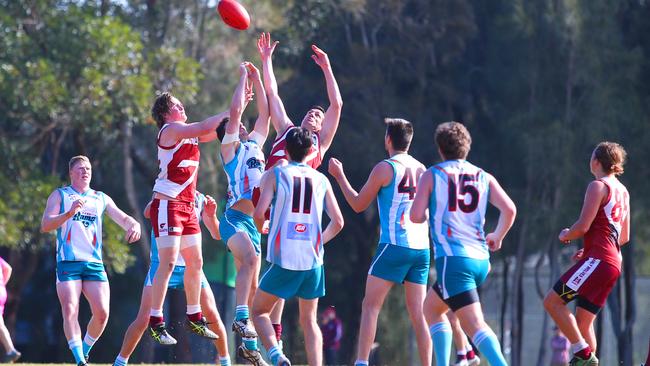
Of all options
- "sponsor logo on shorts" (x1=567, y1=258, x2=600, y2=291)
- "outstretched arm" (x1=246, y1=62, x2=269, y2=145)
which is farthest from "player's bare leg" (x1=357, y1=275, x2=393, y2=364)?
"outstretched arm" (x1=246, y1=62, x2=269, y2=145)

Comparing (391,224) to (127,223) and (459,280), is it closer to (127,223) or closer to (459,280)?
(459,280)

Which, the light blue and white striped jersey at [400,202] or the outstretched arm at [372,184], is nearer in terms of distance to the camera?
the outstretched arm at [372,184]

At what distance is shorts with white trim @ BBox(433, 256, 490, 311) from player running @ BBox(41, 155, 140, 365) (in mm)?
3531

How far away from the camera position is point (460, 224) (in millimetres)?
9234

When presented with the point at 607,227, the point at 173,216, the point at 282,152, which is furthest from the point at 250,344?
the point at 607,227

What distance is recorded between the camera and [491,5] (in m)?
33.2

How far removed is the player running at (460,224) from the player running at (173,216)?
2.39 m

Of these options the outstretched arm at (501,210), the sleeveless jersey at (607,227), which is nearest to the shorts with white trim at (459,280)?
the outstretched arm at (501,210)

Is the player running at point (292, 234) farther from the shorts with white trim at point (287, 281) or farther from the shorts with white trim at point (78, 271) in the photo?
the shorts with white trim at point (78, 271)

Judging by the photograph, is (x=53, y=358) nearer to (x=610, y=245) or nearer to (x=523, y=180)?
(x=523, y=180)

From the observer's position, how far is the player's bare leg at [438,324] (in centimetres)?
978

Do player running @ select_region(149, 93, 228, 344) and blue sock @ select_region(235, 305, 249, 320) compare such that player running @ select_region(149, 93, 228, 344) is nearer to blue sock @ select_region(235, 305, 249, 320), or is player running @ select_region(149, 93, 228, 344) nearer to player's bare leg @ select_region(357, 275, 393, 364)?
blue sock @ select_region(235, 305, 249, 320)

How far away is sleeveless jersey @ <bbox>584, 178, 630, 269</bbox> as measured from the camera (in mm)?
10867

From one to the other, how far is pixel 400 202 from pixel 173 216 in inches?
82.5
